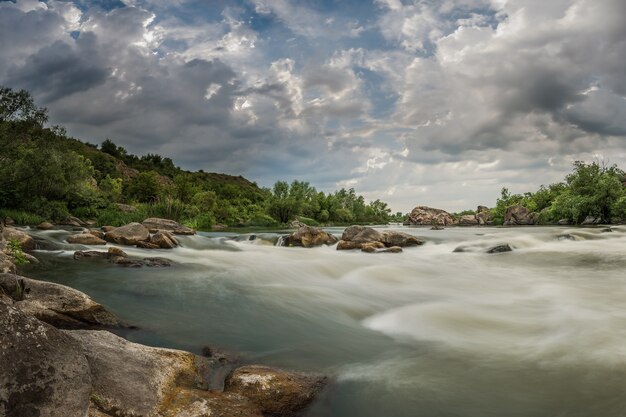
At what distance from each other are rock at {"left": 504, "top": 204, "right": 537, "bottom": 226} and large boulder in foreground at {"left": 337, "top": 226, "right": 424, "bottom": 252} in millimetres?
46360

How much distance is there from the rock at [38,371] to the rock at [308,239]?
67.5ft

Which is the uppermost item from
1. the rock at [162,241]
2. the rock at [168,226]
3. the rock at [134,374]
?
the rock at [168,226]

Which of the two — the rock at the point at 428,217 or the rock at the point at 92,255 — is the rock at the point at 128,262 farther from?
the rock at the point at 428,217

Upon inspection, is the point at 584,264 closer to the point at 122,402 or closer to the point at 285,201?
the point at 122,402

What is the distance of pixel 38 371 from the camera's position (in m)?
2.78

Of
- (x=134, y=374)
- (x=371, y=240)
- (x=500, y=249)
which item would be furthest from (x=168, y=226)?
(x=134, y=374)

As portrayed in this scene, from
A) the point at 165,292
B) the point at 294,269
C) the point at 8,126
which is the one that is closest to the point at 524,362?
the point at 165,292

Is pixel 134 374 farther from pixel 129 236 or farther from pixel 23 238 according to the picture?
pixel 129 236

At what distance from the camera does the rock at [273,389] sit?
4086 mm

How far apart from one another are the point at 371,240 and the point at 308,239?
13.6ft

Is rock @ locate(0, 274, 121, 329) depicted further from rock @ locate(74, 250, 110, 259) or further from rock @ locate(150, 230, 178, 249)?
rock @ locate(150, 230, 178, 249)

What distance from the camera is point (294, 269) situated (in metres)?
14.6

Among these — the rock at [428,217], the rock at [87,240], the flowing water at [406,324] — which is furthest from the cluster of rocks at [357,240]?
the rock at [428,217]

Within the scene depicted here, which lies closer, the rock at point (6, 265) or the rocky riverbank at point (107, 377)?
the rocky riverbank at point (107, 377)
